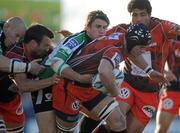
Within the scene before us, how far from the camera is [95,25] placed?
1073cm

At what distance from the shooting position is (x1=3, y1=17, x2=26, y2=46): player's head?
36.0 ft

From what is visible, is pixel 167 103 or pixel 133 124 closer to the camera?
pixel 133 124

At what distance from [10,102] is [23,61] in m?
0.98

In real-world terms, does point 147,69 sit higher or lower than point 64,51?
lower

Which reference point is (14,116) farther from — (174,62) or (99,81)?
(174,62)

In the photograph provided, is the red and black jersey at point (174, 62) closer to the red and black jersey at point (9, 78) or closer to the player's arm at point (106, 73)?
the player's arm at point (106, 73)

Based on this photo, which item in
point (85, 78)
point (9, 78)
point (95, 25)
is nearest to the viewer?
point (85, 78)

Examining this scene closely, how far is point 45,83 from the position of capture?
10555 millimetres

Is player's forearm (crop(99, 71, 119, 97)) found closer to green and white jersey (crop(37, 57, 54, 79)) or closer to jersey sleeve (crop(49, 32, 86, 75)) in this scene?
jersey sleeve (crop(49, 32, 86, 75))

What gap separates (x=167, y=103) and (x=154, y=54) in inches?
55.6

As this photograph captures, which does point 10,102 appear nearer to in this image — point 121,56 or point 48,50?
point 48,50

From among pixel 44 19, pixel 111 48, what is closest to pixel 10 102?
pixel 111 48

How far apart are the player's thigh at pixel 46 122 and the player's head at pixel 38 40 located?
2.61 feet

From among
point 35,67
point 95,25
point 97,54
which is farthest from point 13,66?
point 95,25
